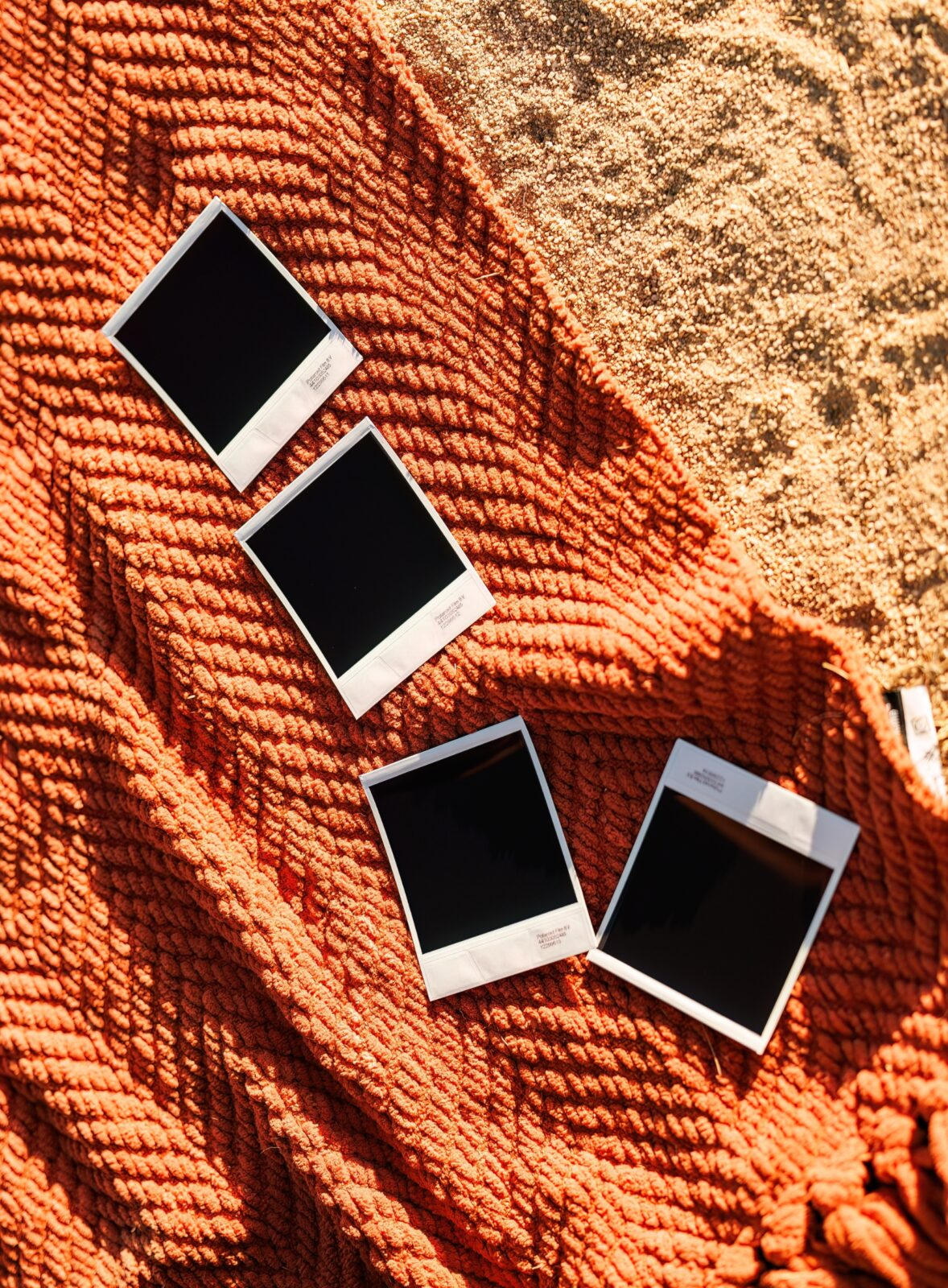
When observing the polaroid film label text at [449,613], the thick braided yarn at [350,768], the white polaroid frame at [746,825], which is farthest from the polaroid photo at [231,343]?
the white polaroid frame at [746,825]

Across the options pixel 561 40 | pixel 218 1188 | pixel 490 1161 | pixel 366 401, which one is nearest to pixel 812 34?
pixel 561 40

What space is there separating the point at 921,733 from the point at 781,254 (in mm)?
448

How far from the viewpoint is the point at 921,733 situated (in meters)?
0.82

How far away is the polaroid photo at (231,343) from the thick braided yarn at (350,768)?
2cm

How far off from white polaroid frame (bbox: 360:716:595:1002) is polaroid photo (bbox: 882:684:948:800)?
32cm

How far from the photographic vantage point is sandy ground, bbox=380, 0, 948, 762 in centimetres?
81

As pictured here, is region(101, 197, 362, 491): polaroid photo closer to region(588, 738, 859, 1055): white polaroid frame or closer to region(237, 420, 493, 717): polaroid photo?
region(237, 420, 493, 717): polaroid photo

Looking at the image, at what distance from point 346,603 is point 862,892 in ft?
1.78

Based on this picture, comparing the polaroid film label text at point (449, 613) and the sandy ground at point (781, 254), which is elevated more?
the sandy ground at point (781, 254)

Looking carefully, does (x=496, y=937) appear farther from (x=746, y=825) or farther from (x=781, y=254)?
(x=781, y=254)

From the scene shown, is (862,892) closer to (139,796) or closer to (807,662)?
(807,662)

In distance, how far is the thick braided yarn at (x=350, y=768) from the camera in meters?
0.81

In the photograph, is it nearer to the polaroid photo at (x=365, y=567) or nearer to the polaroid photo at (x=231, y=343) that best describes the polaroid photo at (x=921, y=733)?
the polaroid photo at (x=365, y=567)

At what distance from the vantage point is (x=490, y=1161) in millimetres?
875
